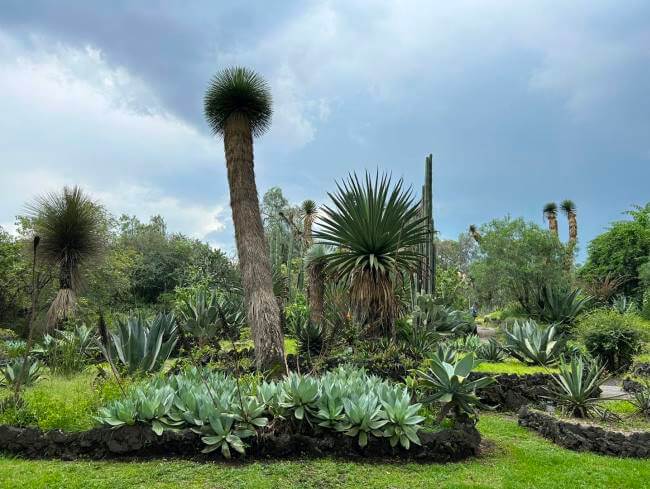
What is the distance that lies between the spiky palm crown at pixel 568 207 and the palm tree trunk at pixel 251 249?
117 ft

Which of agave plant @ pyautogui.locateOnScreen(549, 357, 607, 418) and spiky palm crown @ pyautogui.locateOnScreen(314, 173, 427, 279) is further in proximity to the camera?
spiky palm crown @ pyautogui.locateOnScreen(314, 173, 427, 279)

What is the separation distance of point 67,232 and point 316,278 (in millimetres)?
7321

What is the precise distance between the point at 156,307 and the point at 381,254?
925 inches

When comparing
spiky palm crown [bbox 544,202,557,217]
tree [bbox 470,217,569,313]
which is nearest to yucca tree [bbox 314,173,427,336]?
tree [bbox 470,217,569,313]

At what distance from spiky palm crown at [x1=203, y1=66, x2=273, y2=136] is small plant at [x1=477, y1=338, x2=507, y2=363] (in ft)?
22.6

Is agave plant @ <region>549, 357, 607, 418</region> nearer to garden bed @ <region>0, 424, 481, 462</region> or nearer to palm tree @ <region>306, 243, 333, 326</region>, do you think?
garden bed @ <region>0, 424, 481, 462</region>

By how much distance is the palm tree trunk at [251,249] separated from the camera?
8.58 metres

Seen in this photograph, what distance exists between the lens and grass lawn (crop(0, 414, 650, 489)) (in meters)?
4.49

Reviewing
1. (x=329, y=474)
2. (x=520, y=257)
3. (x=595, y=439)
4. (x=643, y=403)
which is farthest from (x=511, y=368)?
(x=520, y=257)

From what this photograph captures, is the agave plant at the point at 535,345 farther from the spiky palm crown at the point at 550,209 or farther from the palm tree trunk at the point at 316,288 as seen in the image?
the spiky palm crown at the point at 550,209

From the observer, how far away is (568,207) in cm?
3959

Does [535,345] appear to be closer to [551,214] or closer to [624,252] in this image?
[624,252]

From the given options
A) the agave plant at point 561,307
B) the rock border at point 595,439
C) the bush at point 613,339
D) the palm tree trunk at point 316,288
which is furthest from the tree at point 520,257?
the rock border at point 595,439

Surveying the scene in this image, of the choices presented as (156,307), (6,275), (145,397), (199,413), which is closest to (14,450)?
(145,397)
